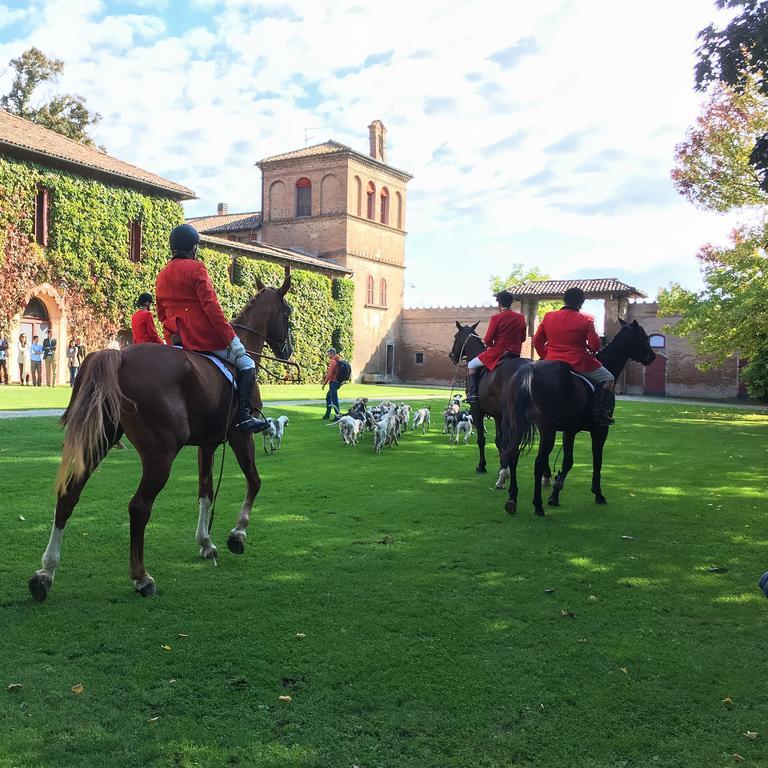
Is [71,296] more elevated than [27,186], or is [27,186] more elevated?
[27,186]

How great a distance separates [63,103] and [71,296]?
66.8 feet

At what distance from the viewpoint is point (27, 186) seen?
91.9 ft

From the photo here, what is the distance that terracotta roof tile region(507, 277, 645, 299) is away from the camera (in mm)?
44344

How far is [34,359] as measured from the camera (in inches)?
1092

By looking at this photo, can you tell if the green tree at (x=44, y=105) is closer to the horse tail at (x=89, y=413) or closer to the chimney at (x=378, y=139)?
the chimney at (x=378, y=139)

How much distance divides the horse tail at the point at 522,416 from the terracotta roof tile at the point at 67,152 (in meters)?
25.8

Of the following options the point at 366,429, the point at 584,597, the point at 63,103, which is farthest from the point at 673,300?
the point at 63,103

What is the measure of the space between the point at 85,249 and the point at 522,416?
27.2 m

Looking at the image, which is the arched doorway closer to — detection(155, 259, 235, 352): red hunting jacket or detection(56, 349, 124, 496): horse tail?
→ detection(155, 259, 235, 352): red hunting jacket

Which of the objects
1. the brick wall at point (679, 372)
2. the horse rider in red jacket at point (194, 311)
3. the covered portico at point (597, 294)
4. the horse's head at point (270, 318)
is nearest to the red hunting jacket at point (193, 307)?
the horse rider in red jacket at point (194, 311)

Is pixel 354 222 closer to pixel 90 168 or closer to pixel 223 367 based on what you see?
pixel 90 168

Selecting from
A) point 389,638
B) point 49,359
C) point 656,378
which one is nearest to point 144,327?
point 389,638

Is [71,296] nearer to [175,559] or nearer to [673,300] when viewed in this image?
[673,300]

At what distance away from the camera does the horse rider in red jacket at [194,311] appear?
5648mm
